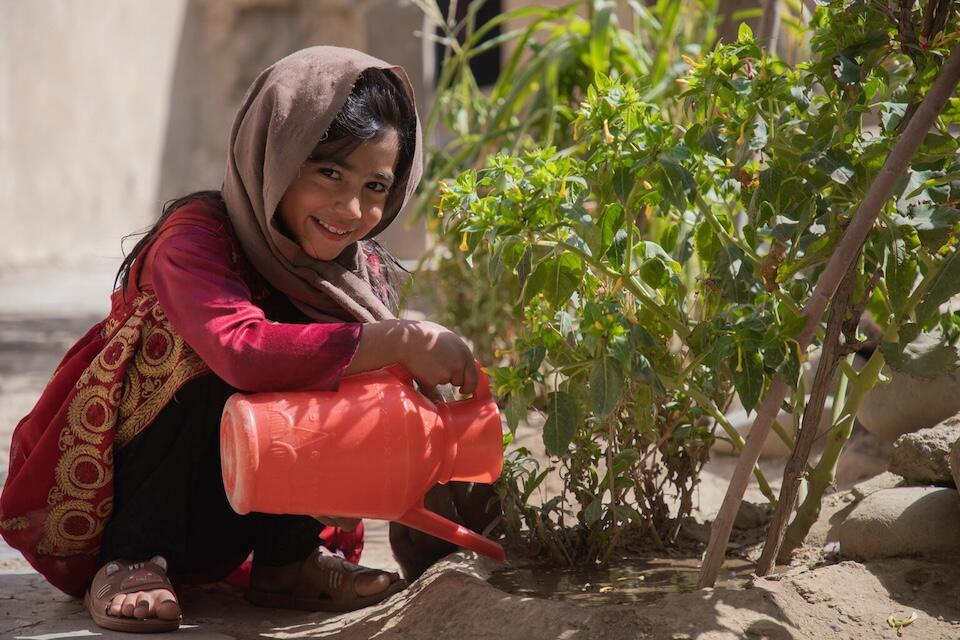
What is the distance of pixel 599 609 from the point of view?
1.63 metres

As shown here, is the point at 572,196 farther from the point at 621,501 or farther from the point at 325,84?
the point at 621,501

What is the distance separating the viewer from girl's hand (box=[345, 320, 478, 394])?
1764mm

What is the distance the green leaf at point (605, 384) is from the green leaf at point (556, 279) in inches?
5.1

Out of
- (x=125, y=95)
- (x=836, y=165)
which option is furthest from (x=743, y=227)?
(x=125, y=95)

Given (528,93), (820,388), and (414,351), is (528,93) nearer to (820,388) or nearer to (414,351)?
(414,351)

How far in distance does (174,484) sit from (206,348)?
0.30m

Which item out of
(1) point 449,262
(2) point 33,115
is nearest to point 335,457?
(1) point 449,262

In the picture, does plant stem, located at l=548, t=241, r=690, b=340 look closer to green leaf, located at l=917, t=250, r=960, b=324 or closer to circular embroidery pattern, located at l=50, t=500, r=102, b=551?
green leaf, located at l=917, t=250, r=960, b=324

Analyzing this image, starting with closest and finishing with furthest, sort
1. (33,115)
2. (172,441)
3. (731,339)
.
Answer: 1. (731,339)
2. (172,441)
3. (33,115)

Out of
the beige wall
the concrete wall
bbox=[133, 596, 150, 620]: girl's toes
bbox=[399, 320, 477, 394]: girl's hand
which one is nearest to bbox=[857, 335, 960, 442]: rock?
bbox=[399, 320, 477, 394]: girl's hand

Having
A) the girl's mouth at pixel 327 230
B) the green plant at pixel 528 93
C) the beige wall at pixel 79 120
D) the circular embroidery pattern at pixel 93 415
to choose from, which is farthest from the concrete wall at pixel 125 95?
the circular embroidery pattern at pixel 93 415

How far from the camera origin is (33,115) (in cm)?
870

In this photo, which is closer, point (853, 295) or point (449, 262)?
point (853, 295)

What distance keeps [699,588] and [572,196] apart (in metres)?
0.59
